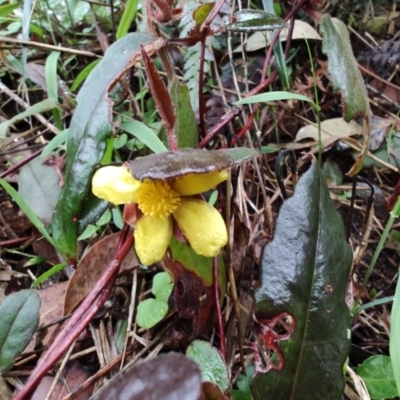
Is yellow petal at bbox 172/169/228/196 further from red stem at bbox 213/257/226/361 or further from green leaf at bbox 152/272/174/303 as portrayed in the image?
green leaf at bbox 152/272/174/303

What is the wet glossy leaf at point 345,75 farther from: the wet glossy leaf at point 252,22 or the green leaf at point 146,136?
the green leaf at point 146,136

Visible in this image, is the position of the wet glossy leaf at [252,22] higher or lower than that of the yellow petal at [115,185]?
higher

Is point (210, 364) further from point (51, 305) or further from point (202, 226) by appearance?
point (51, 305)

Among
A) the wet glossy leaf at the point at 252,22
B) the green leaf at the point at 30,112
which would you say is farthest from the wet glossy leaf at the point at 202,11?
the green leaf at the point at 30,112

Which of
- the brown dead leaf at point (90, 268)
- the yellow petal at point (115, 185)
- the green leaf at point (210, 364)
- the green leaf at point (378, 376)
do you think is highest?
the yellow petal at point (115, 185)


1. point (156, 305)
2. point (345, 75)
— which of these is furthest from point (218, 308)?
point (345, 75)

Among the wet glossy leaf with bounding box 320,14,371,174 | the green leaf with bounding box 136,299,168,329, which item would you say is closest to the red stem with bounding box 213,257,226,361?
the green leaf with bounding box 136,299,168,329

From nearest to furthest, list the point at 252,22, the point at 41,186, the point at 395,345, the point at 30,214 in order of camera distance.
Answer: the point at 395,345 < the point at 252,22 < the point at 30,214 < the point at 41,186

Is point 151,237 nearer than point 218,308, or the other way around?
point 151,237
